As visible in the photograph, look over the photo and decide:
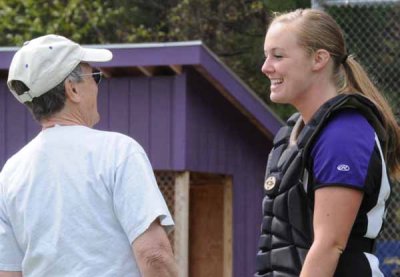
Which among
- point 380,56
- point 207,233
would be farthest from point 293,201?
point 207,233

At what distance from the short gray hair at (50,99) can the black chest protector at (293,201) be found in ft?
2.35

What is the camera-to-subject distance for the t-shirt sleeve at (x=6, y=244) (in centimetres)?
353

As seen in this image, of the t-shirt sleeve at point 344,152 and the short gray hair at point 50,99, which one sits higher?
the short gray hair at point 50,99

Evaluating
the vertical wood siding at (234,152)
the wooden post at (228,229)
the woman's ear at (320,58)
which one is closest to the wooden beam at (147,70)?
the vertical wood siding at (234,152)

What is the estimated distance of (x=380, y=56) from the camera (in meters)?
9.64

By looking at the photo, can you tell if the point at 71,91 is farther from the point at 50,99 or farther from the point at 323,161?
the point at 323,161

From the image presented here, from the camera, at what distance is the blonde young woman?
3.24 meters

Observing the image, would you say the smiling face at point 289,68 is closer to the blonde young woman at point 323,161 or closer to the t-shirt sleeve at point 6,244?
the blonde young woman at point 323,161

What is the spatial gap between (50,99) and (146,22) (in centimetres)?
1359

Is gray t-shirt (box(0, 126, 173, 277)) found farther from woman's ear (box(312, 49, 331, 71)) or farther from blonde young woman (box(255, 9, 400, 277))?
woman's ear (box(312, 49, 331, 71))

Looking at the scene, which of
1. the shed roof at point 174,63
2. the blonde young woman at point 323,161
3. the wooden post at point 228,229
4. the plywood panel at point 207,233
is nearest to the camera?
the blonde young woman at point 323,161

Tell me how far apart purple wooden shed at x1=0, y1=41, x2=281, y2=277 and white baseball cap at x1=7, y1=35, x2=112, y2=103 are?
5150mm

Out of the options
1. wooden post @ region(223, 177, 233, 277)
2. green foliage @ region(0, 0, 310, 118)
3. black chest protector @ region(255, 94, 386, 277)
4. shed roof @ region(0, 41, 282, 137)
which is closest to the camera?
black chest protector @ region(255, 94, 386, 277)

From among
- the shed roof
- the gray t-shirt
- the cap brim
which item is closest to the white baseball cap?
the cap brim
